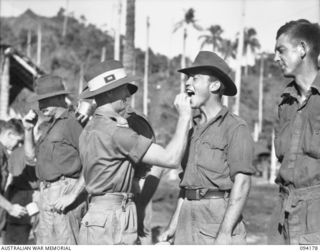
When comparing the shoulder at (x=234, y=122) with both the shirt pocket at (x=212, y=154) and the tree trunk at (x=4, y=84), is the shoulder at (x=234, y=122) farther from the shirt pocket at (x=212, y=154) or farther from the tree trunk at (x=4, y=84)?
the tree trunk at (x=4, y=84)

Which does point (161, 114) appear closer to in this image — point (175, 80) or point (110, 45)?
point (175, 80)

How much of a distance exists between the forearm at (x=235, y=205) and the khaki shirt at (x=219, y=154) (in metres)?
0.09

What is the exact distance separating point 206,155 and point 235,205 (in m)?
0.49

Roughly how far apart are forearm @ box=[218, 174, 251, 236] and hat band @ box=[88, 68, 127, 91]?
1.45 meters

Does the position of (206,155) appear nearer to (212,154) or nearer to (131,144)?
(212,154)

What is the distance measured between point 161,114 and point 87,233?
65395 millimetres


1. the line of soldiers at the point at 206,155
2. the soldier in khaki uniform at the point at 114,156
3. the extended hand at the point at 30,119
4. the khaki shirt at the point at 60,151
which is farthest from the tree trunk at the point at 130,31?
the soldier in khaki uniform at the point at 114,156

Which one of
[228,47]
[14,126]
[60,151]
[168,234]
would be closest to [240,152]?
[168,234]

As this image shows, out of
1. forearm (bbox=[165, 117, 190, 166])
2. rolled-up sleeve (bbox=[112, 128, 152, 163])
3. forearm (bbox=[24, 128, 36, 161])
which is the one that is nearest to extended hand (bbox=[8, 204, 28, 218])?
forearm (bbox=[24, 128, 36, 161])

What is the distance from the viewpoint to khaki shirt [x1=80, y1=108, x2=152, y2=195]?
4.62 metres

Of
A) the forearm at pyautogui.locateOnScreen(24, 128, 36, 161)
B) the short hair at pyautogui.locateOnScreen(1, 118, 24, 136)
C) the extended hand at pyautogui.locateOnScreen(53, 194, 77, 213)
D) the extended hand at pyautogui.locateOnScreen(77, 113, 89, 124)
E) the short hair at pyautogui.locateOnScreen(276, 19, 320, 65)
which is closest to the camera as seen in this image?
the short hair at pyautogui.locateOnScreen(276, 19, 320, 65)

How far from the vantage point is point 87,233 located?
490 cm

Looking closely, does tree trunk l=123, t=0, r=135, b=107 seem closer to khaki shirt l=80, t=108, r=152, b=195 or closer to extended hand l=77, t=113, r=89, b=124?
extended hand l=77, t=113, r=89, b=124

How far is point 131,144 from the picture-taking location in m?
4.61
